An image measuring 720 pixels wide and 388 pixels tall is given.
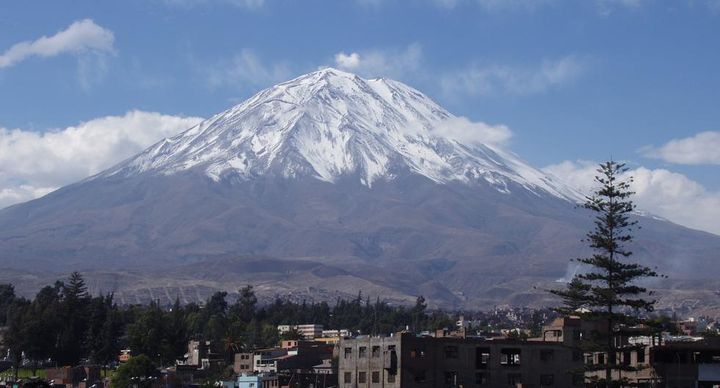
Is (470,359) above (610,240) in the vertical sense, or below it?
below

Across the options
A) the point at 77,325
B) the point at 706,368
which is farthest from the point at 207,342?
the point at 706,368

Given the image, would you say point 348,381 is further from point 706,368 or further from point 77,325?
point 77,325

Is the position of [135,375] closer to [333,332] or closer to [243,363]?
[243,363]

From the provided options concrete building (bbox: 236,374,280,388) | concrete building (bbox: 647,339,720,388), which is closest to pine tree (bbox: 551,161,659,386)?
concrete building (bbox: 647,339,720,388)

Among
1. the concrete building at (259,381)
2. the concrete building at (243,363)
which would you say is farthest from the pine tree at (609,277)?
the concrete building at (243,363)

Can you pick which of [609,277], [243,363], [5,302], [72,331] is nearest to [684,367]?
[609,277]

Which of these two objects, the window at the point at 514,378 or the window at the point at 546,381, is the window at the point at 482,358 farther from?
the window at the point at 546,381

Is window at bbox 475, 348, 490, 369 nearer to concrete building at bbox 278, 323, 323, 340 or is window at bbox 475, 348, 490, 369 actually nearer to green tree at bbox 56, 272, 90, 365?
green tree at bbox 56, 272, 90, 365
